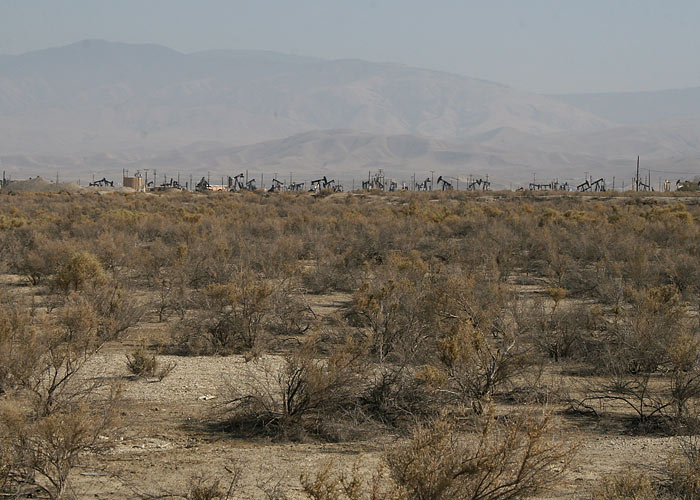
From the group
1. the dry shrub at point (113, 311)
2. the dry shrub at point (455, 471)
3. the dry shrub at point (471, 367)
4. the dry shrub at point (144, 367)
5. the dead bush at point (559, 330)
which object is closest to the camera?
the dry shrub at point (455, 471)

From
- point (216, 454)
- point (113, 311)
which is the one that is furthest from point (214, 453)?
point (113, 311)

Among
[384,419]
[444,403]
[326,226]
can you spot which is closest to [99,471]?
[384,419]

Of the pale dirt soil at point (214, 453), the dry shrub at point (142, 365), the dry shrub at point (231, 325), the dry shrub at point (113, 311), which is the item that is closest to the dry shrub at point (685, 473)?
the pale dirt soil at point (214, 453)

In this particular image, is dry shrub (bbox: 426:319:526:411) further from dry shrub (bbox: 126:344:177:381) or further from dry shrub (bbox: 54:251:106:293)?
dry shrub (bbox: 54:251:106:293)

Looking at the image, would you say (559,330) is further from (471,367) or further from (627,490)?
(627,490)

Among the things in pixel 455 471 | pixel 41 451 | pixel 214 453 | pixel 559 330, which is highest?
pixel 455 471

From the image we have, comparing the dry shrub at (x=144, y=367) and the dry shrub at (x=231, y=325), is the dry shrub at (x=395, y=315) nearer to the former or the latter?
the dry shrub at (x=231, y=325)

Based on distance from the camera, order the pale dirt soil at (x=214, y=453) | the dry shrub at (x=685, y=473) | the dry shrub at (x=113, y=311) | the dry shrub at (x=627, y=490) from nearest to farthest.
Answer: the dry shrub at (x=627, y=490)
the dry shrub at (x=685, y=473)
the pale dirt soil at (x=214, y=453)
the dry shrub at (x=113, y=311)

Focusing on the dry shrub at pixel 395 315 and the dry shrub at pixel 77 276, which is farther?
the dry shrub at pixel 77 276

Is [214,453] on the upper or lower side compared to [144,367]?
lower

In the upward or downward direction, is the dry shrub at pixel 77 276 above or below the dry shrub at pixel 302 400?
above

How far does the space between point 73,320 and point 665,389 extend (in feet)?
28.9

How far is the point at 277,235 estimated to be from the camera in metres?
29.2

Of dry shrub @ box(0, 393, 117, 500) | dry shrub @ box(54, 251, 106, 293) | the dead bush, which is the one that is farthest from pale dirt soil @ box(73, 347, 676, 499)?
dry shrub @ box(54, 251, 106, 293)
